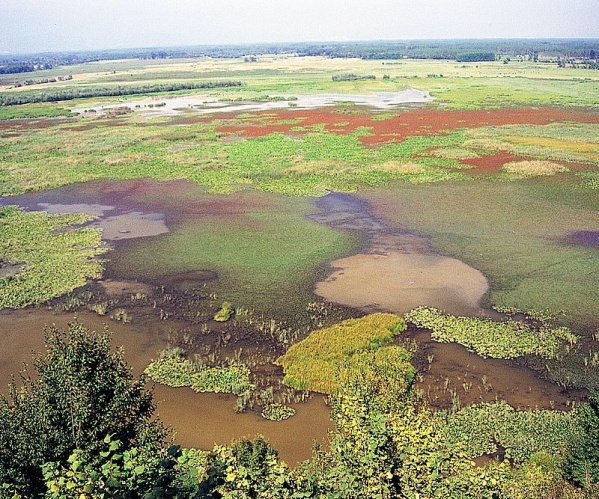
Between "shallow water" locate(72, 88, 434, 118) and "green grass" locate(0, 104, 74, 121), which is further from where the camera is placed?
"shallow water" locate(72, 88, 434, 118)

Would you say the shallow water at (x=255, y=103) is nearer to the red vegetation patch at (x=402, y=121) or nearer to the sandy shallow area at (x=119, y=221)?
the red vegetation patch at (x=402, y=121)

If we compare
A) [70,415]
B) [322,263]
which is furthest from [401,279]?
[70,415]

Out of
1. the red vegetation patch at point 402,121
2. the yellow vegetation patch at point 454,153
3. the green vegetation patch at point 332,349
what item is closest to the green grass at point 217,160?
the yellow vegetation patch at point 454,153

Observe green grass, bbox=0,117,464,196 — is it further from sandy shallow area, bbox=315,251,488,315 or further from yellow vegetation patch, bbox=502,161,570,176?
sandy shallow area, bbox=315,251,488,315

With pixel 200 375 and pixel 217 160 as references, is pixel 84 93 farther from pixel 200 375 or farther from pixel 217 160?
pixel 200 375

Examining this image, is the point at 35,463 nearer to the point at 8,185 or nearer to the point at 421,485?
the point at 421,485

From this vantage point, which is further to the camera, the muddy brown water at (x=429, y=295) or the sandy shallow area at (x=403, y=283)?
the sandy shallow area at (x=403, y=283)

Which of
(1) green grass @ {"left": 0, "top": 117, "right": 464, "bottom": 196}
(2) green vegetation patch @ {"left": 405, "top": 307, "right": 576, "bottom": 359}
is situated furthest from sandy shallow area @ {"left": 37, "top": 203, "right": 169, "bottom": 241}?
(2) green vegetation patch @ {"left": 405, "top": 307, "right": 576, "bottom": 359}
